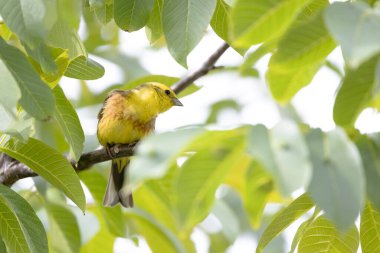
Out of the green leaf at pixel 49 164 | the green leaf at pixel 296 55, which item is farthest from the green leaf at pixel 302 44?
the green leaf at pixel 49 164

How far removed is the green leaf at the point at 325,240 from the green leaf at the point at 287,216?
0.15 m

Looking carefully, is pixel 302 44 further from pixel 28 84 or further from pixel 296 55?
pixel 28 84

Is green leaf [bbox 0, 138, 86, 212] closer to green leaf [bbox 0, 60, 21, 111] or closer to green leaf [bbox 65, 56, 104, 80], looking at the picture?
green leaf [bbox 65, 56, 104, 80]

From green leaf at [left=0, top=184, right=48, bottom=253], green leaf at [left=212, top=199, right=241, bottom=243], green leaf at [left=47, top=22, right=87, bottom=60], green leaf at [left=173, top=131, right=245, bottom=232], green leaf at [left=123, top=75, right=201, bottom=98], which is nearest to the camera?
green leaf at [left=173, top=131, right=245, bottom=232]

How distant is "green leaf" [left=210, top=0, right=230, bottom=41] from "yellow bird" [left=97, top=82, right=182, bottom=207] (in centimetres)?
194

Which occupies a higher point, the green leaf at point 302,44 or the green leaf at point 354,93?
the green leaf at point 302,44

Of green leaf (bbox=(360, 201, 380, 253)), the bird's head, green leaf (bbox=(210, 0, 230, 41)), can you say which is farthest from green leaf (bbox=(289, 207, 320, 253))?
the bird's head

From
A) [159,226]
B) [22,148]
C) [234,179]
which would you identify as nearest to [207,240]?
[234,179]

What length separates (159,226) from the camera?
191 inches

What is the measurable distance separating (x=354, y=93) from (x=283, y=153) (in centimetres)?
45

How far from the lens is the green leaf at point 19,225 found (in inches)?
113

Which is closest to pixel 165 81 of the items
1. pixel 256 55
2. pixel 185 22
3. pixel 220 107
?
pixel 185 22

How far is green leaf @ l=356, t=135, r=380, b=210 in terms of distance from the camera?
6.54 ft

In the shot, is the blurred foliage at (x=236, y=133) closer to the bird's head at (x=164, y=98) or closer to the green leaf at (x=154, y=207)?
the green leaf at (x=154, y=207)
